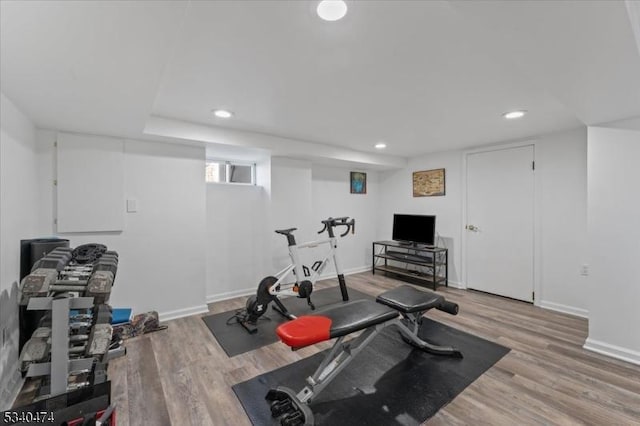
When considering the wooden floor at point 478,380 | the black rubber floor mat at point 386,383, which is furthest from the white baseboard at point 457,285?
the black rubber floor mat at point 386,383

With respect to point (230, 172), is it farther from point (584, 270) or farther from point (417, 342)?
point (584, 270)

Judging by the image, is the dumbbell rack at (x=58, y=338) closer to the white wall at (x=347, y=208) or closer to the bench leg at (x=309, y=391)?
the bench leg at (x=309, y=391)

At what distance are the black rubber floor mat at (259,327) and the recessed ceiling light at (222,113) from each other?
2334 millimetres

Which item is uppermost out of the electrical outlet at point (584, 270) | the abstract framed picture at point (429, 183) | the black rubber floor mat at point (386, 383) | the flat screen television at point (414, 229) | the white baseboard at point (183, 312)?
the abstract framed picture at point (429, 183)

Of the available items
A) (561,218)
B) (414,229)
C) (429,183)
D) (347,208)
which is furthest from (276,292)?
(561,218)

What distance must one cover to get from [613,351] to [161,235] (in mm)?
4756

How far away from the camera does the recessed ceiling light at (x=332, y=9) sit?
1.26 meters

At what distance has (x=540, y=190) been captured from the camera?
3611 mm

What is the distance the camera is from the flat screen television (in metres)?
4.57

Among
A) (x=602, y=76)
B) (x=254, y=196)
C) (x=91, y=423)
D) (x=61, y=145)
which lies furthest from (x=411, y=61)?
(x=61, y=145)

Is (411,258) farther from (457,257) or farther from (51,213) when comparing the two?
(51,213)

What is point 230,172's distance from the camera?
4312 millimetres

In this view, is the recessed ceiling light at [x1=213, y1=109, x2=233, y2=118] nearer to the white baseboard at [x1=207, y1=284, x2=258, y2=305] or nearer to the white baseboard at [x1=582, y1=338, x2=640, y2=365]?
the white baseboard at [x1=207, y1=284, x2=258, y2=305]

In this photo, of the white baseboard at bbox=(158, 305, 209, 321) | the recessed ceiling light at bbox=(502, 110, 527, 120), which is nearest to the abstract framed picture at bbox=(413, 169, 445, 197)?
the recessed ceiling light at bbox=(502, 110, 527, 120)
